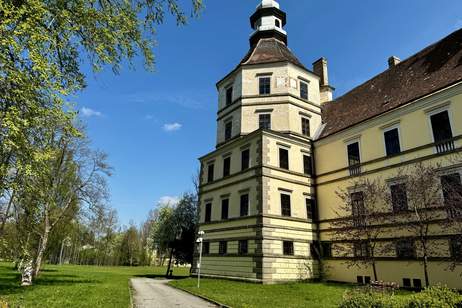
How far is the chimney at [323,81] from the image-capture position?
34625 mm

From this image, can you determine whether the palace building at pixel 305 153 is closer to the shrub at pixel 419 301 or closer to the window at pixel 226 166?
the window at pixel 226 166

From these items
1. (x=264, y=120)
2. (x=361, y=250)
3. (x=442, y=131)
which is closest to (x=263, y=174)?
(x=264, y=120)

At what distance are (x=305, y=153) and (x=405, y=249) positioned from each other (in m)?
11.0

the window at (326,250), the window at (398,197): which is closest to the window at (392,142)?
the window at (398,197)

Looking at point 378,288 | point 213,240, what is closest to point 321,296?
point 378,288

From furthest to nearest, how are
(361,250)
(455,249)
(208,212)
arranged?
(208,212), (361,250), (455,249)

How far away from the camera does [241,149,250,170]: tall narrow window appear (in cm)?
2655

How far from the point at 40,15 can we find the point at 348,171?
22.2m

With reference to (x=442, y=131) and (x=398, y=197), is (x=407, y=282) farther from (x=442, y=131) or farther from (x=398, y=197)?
(x=442, y=131)

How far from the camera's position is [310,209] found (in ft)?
86.8

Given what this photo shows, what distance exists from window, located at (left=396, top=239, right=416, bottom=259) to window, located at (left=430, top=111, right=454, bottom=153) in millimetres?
5901

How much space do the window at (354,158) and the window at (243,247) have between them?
977 centimetres

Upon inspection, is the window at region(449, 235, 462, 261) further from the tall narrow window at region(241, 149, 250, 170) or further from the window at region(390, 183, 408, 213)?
the tall narrow window at region(241, 149, 250, 170)

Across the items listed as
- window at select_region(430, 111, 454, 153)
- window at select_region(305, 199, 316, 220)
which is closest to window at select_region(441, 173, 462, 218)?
window at select_region(430, 111, 454, 153)
